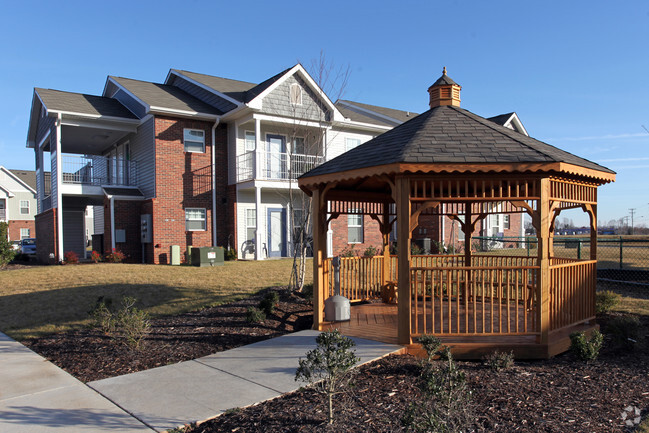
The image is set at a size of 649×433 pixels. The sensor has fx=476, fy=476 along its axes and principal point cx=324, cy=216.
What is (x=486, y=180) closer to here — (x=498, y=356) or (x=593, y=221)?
(x=498, y=356)

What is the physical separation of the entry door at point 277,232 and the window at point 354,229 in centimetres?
351

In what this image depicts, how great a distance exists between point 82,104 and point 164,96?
323 centimetres

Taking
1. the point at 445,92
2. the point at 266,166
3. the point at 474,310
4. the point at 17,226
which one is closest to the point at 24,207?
the point at 17,226

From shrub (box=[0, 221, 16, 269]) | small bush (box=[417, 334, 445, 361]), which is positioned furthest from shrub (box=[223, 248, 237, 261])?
small bush (box=[417, 334, 445, 361])

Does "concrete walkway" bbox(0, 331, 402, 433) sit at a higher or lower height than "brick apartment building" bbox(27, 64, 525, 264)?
lower

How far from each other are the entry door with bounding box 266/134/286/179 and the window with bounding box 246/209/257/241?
5.60ft

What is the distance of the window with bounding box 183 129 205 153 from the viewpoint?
1947 cm

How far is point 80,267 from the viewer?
16.2 meters

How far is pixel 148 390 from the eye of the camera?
5.14 metres

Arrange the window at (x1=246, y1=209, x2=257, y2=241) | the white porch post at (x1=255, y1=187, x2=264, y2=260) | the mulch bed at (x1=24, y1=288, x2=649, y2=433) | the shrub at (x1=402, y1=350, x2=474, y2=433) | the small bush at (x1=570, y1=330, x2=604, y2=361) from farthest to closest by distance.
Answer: the window at (x1=246, y1=209, x2=257, y2=241) → the white porch post at (x1=255, y1=187, x2=264, y2=260) → the small bush at (x1=570, y1=330, x2=604, y2=361) → the mulch bed at (x1=24, y1=288, x2=649, y2=433) → the shrub at (x1=402, y1=350, x2=474, y2=433)

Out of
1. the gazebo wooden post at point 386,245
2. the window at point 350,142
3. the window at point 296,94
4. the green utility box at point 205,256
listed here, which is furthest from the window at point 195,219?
the gazebo wooden post at point 386,245

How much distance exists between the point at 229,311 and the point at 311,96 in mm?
13527

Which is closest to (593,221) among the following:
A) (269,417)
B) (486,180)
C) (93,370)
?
(486,180)

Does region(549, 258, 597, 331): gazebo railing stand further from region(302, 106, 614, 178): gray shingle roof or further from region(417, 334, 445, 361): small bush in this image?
region(417, 334, 445, 361): small bush
